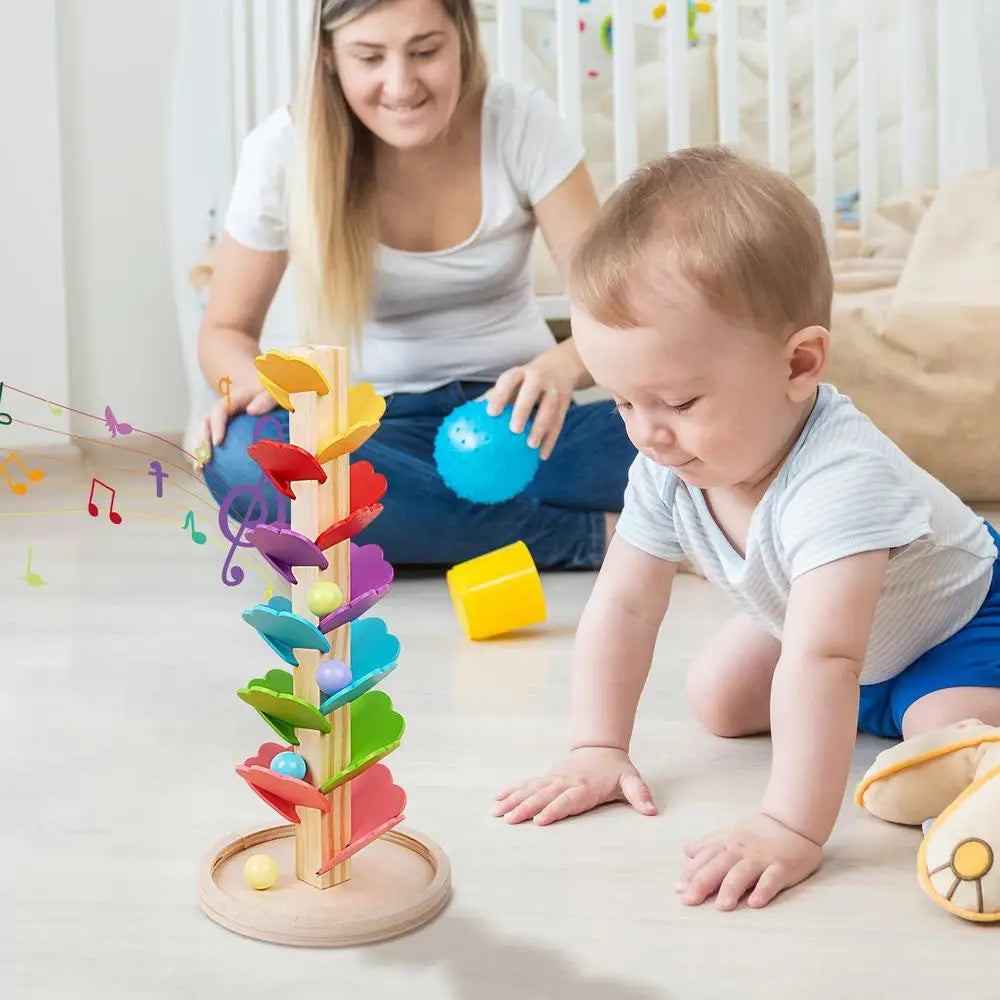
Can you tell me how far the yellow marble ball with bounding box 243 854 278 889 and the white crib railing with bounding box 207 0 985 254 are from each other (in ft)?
4.80

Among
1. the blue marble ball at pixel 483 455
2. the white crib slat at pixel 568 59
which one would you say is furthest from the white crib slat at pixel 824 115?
the blue marble ball at pixel 483 455

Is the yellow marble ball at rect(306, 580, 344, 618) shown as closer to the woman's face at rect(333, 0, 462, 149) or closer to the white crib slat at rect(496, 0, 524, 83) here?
the woman's face at rect(333, 0, 462, 149)

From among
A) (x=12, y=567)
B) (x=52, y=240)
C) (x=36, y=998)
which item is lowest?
(x=12, y=567)

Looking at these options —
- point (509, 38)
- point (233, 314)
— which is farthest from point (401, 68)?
point (509, 38)

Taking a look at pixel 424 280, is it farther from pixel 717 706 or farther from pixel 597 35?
pixel 597 35

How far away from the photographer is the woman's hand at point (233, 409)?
1478mm

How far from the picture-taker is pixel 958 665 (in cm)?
91

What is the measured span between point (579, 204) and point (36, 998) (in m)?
1.13

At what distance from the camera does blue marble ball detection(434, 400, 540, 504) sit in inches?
55.7

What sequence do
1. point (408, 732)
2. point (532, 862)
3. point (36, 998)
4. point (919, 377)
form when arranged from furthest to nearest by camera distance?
point (919, 377), point (408, 732), point (532, 862), point (36, 998)

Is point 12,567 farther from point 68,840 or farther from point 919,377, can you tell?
point 919,377

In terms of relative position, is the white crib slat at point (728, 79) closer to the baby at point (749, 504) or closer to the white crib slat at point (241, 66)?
the white crib slat at point (241, 66)

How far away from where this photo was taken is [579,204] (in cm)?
156

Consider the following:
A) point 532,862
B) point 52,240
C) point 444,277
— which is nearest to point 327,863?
point 532,862
